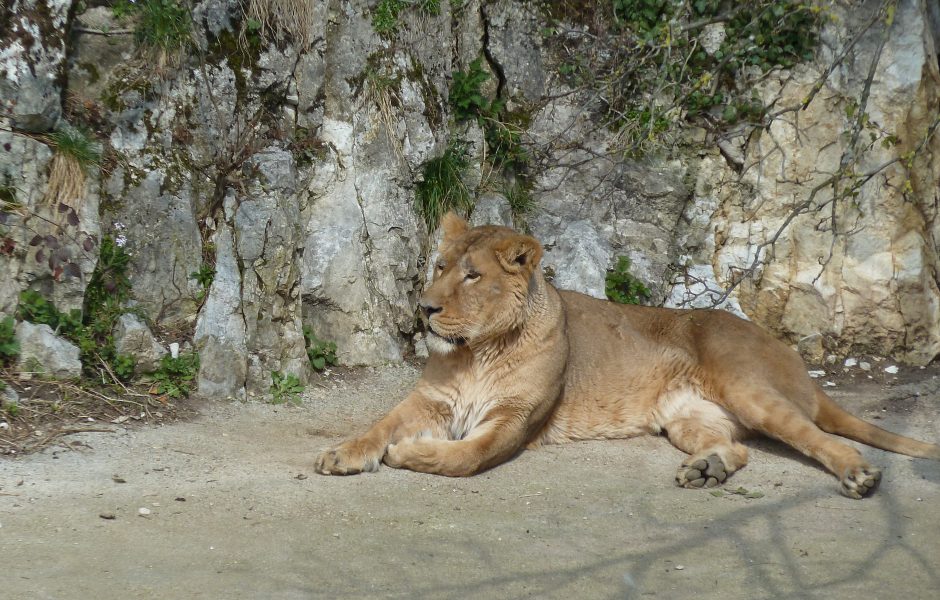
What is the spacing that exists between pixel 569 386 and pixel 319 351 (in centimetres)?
196

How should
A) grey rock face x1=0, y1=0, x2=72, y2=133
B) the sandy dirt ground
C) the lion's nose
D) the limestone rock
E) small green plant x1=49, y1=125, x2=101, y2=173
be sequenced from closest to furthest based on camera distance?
the sandy dirt ground
the lion's nose
grey rock face x1=0, y1=0, x2=72, y2=133
small green plant x1=49, y1=125, x2=101, y2=173
the limestone rock

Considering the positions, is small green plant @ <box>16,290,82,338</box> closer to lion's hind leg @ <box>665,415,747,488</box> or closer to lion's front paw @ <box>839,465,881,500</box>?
lion's hind leg @ <box>665,415,747,488</box>

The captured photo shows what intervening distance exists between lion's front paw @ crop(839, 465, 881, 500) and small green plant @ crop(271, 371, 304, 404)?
358 cm

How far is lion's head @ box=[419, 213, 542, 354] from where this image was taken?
589cm

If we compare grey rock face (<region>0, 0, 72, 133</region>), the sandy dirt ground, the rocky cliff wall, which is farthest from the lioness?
grey rock face (<region>0, 0, 72, 133</region>)

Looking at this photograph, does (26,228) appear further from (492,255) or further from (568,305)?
(568,305)

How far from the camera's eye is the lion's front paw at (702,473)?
5.63 meters

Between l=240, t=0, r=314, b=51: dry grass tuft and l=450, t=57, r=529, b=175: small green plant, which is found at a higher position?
l=240, t=0, r=314, b=51: dry grass tuft

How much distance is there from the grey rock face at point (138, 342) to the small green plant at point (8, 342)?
0.62 meters

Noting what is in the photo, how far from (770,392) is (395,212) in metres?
3.20

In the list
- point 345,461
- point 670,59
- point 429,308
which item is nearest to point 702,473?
point 429,308

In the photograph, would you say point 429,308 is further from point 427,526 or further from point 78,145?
point 78,145

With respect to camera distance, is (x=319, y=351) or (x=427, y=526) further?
(x=319, y=351)

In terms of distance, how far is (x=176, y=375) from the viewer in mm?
6477
